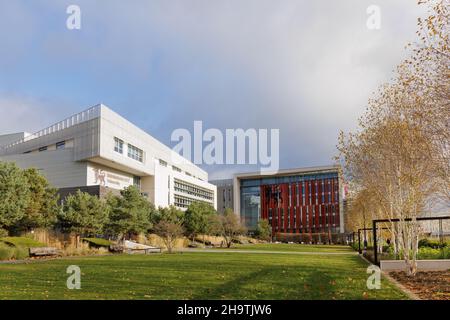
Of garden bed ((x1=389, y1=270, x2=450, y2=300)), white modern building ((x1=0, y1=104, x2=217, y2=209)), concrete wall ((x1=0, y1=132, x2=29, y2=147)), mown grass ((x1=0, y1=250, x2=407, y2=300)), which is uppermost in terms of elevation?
concrete wall ((x1=0, y1=132, x2=29, y2=147))

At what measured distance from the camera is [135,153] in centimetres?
6875

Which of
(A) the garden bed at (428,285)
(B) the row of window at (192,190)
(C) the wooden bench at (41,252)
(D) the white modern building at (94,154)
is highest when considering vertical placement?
(D) the white modern building at (94,154)

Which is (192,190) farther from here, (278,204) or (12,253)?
(12,253)

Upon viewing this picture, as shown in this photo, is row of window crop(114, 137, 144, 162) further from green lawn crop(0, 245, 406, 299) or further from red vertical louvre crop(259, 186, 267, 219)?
red vertical louvre crop(259, 186, 267, 219)

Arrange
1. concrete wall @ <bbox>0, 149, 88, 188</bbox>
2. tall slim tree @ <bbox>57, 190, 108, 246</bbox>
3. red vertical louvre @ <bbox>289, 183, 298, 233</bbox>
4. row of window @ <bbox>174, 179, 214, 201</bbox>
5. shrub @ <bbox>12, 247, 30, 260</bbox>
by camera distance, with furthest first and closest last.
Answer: red vertical louvre @ <bbox>289, 183, 298, 233</bbox> < row of window @ <bbox>174, 179, 214, 201</bbox> < concrete wall @ <bbox>0, 149, 88, 188</bbox> < tall slim tree @ <bbox>57, 190, 108, 246</bbox> < shrub @ <bbox>12, 247, 30, 260</bbox>

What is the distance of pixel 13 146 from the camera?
224 feet

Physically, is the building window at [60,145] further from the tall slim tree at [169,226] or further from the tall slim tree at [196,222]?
the tall slim tree at [196,222]

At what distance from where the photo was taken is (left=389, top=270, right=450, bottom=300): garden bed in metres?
11.7

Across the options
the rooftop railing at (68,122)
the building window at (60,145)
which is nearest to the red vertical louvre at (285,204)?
the rooftop railing at (68,122)

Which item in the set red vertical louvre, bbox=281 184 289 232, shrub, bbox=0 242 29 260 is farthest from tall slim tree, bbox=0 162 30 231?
red vertical louvre, bbox=281 184 289 232

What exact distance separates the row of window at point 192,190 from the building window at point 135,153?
→ 13976 mm

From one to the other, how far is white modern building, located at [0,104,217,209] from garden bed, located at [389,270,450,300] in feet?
148

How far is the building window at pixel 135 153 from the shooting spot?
66.8 metres

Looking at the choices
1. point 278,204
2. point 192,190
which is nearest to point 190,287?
point 192,190
